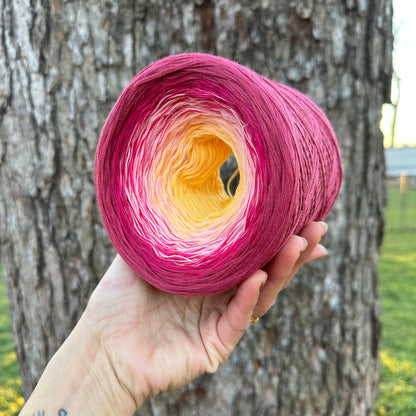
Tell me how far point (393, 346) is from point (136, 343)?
178 centimetres

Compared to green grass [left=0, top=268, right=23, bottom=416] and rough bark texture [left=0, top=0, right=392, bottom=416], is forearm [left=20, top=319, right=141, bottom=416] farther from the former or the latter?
green grass [left=0, top=268, right=23, bottom=416]

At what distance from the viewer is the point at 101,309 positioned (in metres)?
0.64

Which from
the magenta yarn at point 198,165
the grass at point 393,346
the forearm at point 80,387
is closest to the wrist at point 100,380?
the forearm at point 80,387

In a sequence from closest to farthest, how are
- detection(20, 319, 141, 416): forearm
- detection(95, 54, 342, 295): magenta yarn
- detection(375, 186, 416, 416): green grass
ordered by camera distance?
1. detection(95, 54, 342, 295): magenta yarn
2. detection(20, 319, 141, 416): forearm
3. detection(375, 186, 416, 416): green grass

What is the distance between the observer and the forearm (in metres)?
0.58

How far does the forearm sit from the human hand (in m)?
0.01

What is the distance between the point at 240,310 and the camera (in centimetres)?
57

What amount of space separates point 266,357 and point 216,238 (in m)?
0.48

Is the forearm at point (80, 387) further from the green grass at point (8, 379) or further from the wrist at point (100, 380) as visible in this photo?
the green grass at point (8, 379)

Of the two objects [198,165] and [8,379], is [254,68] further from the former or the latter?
[8,379]

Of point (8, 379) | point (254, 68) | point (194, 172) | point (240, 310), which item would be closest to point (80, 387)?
point (240, 310)

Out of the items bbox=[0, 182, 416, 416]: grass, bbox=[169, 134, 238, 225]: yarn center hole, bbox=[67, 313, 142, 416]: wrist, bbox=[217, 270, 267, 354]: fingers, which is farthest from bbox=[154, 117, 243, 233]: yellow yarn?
bbox=[0, 182, 416, 416]: grass

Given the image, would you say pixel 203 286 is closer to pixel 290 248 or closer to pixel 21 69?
pixel 290 248

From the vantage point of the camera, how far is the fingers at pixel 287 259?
1.72ft
